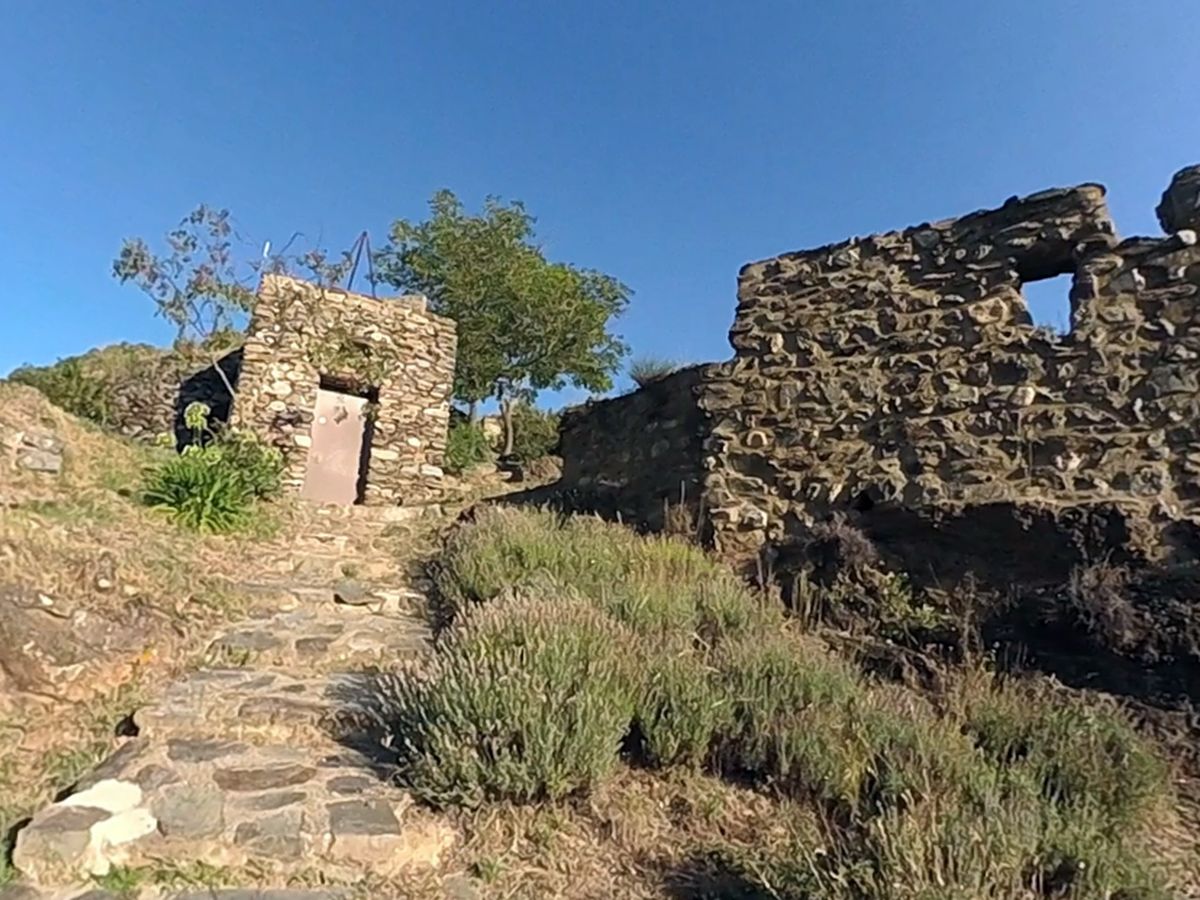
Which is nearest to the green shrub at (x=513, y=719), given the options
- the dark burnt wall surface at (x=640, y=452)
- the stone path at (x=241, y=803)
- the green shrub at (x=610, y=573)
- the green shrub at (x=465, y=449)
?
the stone path at (x=241, y=803)

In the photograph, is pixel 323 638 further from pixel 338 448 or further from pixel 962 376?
pixel 338 448

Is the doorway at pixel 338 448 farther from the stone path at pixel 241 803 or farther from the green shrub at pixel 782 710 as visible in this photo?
the green shrub at pixel 782 710

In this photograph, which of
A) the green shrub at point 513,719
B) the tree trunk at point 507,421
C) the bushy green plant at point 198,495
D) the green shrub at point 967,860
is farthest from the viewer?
the tree trunk at point 507,421

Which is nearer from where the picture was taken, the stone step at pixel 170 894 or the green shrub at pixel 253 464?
the stone step at pixel 170 894

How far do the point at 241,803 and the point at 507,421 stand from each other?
14.6 m

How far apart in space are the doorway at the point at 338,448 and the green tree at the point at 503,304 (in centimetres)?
533

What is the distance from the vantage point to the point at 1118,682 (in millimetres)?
4414

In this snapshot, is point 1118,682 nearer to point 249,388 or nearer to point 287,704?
point 287,704

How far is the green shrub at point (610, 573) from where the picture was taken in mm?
5105

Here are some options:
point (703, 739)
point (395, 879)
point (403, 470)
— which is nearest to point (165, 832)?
point (395, 879)

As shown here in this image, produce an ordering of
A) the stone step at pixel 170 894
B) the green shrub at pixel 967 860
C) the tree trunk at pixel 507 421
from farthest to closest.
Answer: the tree trunk at pixel 507 421
the stone step at pixel 170 894
the green shrub at pixel 967 860

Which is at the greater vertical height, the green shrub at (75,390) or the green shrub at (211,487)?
the green shrub at (75,390)

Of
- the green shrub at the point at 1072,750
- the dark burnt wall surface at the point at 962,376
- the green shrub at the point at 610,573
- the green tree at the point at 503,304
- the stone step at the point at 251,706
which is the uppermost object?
the green tree at the point at 503,304

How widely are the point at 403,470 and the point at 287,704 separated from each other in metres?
8.05
